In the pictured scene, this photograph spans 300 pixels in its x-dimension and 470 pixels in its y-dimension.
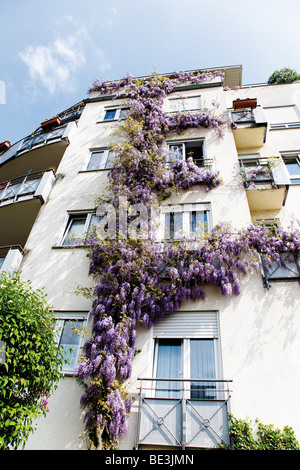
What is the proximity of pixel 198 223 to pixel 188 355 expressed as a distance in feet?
13.2

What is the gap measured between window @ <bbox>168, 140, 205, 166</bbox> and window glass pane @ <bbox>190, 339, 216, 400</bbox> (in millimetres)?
7031

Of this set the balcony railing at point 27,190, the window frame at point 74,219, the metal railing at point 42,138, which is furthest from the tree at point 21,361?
the metal railing at point 42,138

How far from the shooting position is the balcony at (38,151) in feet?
44.6

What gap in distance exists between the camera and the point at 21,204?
11.0 metres

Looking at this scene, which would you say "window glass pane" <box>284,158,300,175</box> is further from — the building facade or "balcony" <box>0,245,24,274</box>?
"balcony" <box>0,245,24,274</box>

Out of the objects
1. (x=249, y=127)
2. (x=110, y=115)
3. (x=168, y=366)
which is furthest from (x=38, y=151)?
(x=168, y=366)

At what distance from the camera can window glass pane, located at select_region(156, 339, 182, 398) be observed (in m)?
6.44

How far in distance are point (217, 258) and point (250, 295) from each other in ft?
4.00

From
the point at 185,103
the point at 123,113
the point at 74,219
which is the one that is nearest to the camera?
the point at 74,219

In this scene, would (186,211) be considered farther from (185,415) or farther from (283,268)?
(185,415)

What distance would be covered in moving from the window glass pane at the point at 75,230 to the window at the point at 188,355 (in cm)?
419

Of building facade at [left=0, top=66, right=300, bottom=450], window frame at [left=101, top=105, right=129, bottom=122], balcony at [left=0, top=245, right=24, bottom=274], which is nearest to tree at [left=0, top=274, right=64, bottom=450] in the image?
building facade at [left=0, top=66, right=300, bottom=450]

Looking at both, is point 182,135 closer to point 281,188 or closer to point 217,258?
point 281,188

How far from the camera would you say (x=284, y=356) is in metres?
6.33
